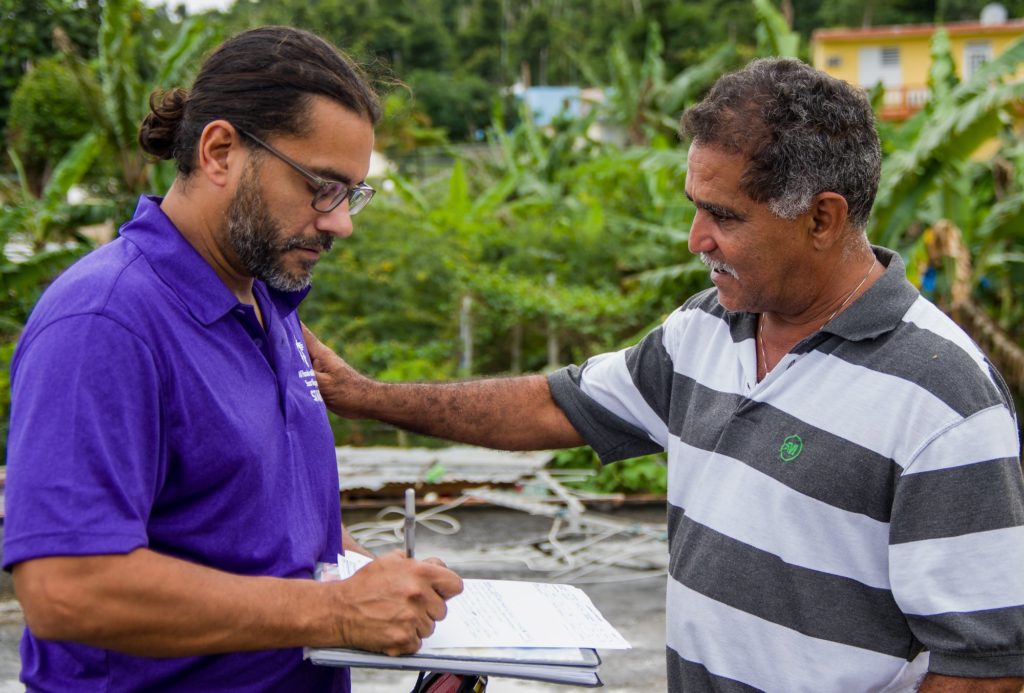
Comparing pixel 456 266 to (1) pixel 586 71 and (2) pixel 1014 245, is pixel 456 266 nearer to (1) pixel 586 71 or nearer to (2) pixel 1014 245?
(2) pixel 1014 245

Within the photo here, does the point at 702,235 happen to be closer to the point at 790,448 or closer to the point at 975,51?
the point at 790,448

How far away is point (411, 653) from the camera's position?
1.72 m

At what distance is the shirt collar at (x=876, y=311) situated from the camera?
79.4 inches

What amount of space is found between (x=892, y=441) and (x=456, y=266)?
347 inches

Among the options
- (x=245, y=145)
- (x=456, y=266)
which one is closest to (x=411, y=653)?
(x=245, y=145)

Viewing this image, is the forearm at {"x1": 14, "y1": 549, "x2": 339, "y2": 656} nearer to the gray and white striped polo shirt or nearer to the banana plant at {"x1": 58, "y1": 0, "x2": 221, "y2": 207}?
the gray and white striped polo shirt

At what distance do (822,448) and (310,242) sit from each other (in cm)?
118

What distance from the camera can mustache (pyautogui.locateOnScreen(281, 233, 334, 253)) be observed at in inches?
77.0

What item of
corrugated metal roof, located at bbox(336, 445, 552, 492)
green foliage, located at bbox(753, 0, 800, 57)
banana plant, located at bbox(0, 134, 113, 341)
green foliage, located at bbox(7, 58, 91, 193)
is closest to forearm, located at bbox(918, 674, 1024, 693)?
corrugated metal roof, located at bbox(336, 445, 552, 492)

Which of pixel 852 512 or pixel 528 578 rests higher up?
pixel 852 512

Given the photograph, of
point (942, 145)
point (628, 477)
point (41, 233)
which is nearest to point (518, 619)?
point (628, 477)

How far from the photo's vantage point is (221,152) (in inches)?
73.8

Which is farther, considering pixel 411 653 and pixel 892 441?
pixel 892 441

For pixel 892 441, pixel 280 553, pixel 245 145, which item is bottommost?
pixel 280 553
